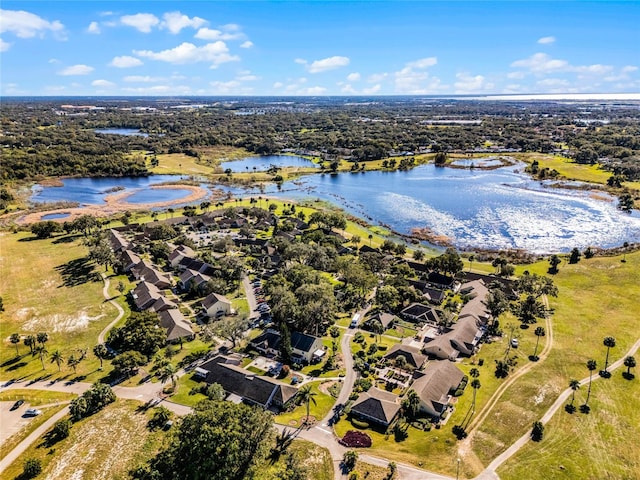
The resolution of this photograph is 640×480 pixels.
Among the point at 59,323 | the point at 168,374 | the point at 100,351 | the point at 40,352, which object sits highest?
the point at 100,351

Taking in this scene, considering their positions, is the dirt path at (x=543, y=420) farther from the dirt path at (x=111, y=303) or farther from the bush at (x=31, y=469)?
the dirt path at (x=111, y=303)

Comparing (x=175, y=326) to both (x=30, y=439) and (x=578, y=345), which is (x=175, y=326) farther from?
(x=578, y=345)

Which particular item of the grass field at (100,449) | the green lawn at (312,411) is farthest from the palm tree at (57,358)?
the green lawn at (312,411)

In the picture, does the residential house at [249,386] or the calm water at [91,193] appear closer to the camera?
the residential house at [249,386]

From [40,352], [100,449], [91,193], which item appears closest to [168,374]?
[100,449]

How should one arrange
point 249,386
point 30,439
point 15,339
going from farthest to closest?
point 15,339 → point 249,386 → point 30,439

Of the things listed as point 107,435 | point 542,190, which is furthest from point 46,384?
point 542,190
